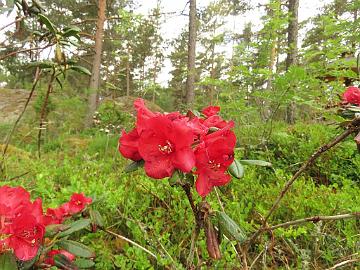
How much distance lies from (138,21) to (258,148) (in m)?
5.16

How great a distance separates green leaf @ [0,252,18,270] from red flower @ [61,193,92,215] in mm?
367

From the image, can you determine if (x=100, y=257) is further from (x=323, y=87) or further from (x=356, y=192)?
(x=323, y=87)

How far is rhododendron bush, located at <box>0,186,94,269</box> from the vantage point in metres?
0.96

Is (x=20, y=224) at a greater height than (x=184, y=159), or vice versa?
(x=184, y=159)

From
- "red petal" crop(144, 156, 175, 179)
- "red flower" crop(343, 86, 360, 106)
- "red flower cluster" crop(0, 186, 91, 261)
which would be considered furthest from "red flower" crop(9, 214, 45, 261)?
"red flower" crop(343, 86, 360, 106)

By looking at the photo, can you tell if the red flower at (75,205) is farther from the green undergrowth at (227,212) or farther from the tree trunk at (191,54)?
the tree trunk at (191,54)

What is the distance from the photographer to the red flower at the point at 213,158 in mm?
844

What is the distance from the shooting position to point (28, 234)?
0.98 meters

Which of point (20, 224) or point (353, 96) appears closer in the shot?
point (20, 224)

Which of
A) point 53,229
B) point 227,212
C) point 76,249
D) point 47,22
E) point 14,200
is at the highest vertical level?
point 47,22

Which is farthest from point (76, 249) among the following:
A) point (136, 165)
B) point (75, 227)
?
point (136, 165)

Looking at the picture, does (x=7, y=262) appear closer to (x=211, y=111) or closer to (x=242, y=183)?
(x=211, y=111)

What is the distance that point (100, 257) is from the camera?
1746mm

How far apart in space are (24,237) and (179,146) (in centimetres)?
56
